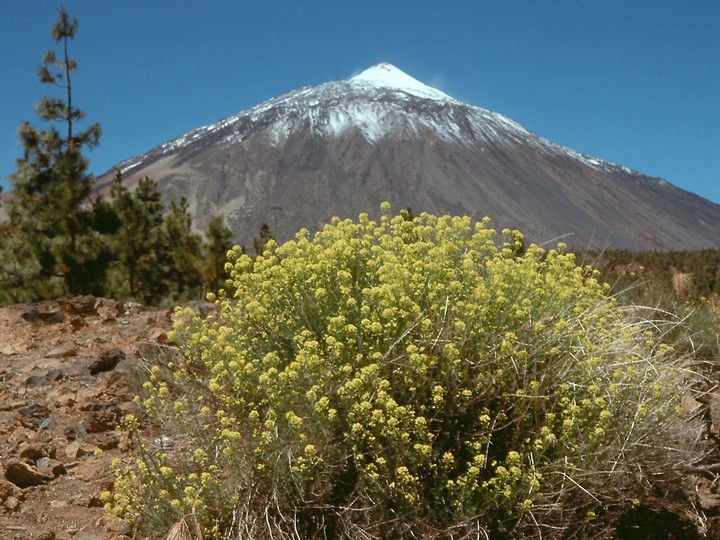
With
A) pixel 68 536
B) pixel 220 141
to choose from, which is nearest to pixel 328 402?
pixel 68 536

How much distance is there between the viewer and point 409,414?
9.55 ft

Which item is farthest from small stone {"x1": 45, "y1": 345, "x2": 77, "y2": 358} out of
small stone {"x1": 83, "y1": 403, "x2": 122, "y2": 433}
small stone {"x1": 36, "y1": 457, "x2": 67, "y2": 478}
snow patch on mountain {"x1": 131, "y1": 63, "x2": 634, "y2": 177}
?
snow patch on mountain {"x1": 131, "y1": 63, "x2": 634, "y2": 177}

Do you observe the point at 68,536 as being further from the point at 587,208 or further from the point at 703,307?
the point at 587,208

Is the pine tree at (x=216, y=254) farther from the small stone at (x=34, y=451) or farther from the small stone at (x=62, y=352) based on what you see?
the small stone at (x=34, y=451)

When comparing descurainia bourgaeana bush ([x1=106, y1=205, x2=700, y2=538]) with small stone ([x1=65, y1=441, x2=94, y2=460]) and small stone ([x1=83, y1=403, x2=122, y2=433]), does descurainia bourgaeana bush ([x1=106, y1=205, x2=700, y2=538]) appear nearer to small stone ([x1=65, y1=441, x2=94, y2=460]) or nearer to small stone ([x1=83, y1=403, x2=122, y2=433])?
small stone ([x1=65, y1=441, x2=94, y2=460])

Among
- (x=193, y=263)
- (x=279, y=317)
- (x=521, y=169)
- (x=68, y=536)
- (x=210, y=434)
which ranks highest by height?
(x=521, y=169)

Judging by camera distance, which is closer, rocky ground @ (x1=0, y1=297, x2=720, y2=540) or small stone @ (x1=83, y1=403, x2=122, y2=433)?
rocky ground @ (x1=0, y1=297, x2=720, y2=540)

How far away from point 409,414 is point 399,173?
133281mm

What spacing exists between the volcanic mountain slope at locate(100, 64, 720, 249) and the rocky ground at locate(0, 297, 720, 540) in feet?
343

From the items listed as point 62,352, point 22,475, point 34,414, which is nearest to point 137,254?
point 62,352

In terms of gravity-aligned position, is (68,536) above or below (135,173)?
below

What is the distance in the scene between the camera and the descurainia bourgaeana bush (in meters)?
2.94

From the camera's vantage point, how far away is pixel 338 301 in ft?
11.4

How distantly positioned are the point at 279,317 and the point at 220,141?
15107cm
